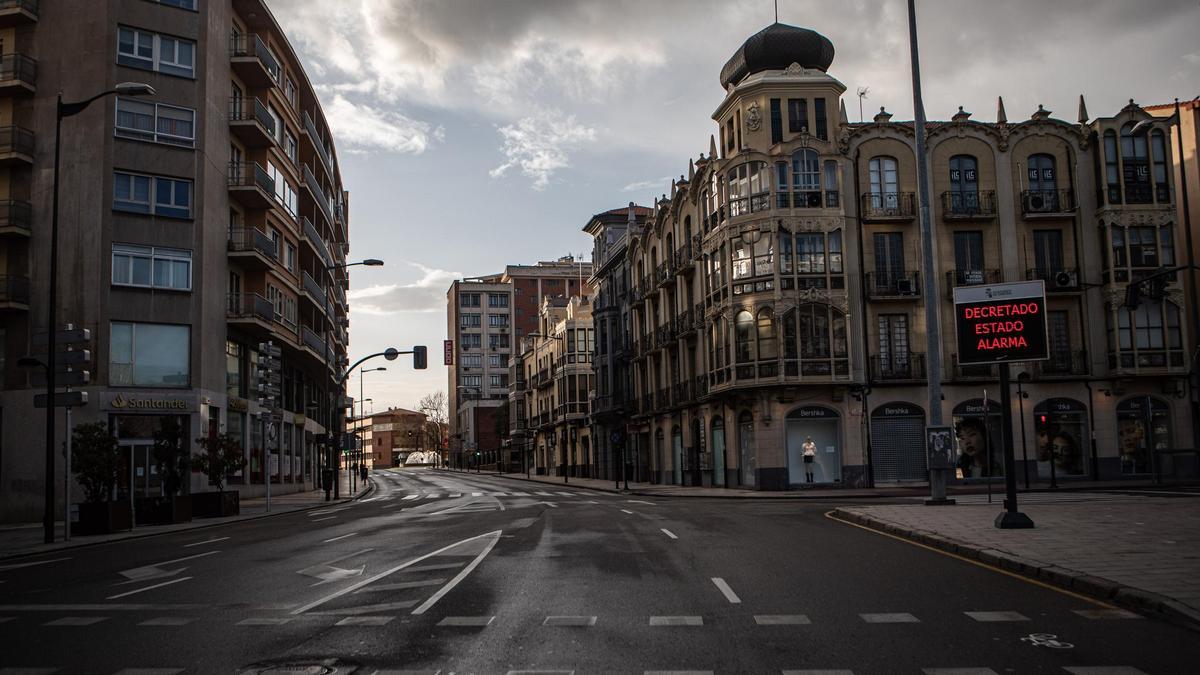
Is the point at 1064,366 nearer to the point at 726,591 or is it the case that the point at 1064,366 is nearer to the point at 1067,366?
the point at 1067,366

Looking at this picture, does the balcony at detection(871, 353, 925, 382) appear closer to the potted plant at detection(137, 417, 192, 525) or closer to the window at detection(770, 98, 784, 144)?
the window at detection(770, 98, 784, 144)

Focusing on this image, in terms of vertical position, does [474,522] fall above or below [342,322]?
below

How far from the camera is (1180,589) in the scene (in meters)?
9.46

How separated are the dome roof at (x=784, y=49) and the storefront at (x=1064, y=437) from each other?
17.9 m

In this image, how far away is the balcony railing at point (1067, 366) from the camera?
131 ft

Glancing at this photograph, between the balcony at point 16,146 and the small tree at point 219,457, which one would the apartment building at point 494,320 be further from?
the small tree at point 219,457

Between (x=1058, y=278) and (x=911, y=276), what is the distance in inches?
243

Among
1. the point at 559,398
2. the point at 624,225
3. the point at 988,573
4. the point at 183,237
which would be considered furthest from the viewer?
the point at 559,398

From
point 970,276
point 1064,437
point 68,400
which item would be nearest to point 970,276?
point 970,276

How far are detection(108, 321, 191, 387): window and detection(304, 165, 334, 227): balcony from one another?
62.0 feet

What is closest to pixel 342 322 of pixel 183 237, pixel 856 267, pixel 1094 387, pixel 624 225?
pixel 624 225

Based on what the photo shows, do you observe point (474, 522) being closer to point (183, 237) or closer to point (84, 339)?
point (84, 339)

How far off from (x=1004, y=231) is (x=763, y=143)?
11.1 m

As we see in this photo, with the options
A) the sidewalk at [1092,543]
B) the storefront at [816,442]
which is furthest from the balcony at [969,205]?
the sidewalk at [1092,543]
